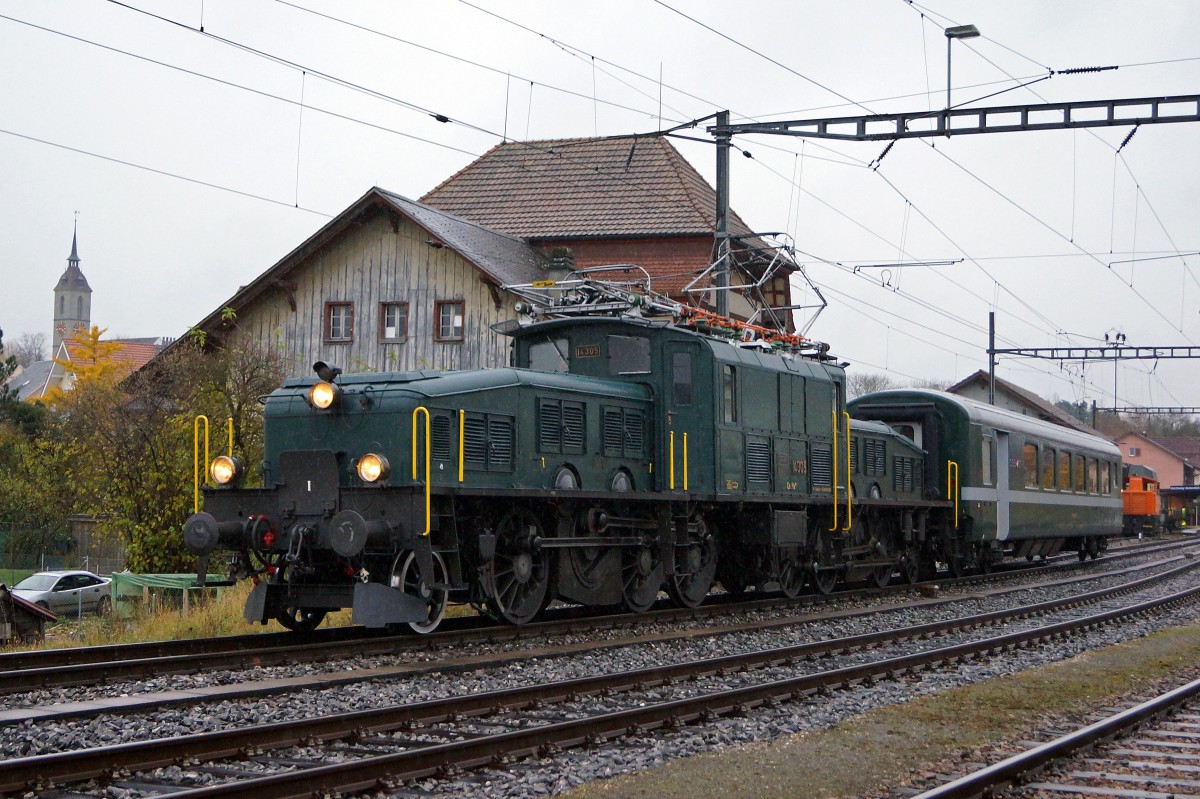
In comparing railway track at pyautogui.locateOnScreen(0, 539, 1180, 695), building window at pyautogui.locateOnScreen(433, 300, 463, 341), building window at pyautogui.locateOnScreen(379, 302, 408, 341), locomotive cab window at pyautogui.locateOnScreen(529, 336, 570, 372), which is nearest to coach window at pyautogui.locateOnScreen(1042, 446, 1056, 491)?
building window at pyautogui.locateOnScreen(433, 300, 463, 341)

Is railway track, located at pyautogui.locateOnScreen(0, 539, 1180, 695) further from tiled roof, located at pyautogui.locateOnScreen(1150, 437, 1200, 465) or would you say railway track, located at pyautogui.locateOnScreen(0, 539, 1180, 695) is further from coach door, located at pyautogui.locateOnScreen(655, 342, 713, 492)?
tiled roof, located at pyautogui.locateOnScreen(1150, 437, 1200, 465)

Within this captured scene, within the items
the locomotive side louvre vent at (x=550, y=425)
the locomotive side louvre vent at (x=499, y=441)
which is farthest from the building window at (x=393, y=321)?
the locomotive side louvre vent at (x=499, y=441)

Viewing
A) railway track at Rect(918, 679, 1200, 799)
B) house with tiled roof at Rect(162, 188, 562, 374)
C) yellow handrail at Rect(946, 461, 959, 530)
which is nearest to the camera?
railway track at Rect(918, 679, 1200, 799)

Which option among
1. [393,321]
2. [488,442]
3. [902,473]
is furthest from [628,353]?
[393,321]

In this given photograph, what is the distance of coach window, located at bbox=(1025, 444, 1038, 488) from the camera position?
2520 centimetres

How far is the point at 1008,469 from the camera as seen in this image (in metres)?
24.1

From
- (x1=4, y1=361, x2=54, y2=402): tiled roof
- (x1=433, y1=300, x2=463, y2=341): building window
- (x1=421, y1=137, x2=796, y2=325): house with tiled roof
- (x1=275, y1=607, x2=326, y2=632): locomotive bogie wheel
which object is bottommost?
(x1=275, y1=607, x2=326, y2=632): locomotive bogie wheel

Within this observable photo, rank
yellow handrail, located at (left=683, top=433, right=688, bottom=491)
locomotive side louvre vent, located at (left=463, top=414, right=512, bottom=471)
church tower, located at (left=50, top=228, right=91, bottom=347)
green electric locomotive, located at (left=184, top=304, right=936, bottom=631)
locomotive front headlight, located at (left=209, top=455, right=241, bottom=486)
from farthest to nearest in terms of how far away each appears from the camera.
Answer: church tower, located at (left=50, top=228, right=91, bottom=347)
yellow handrail, located at (left=683, top=433, right=688, bottom=491)
locomotive side louvre vent, located at (left=463, top=414, right=512, bottom=471)
locomotive front headlight, located at (left=209, top=455, right=241, bottom=486)
green electric locomotive, located at (left=184, top=304, right=936, bottom=631)

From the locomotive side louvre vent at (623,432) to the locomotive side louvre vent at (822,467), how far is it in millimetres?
3972

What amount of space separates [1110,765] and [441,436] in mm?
6617

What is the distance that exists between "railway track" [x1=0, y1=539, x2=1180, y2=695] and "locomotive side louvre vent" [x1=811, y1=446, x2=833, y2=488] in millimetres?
3705

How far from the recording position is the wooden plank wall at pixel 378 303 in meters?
27.6

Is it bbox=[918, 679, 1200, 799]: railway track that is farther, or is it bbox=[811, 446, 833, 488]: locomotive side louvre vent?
bbox=[811, 446, 833, 488]: locomotive side louvre vent

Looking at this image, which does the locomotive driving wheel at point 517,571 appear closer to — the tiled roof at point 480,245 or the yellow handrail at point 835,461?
the yellow handrail at point 835,461
